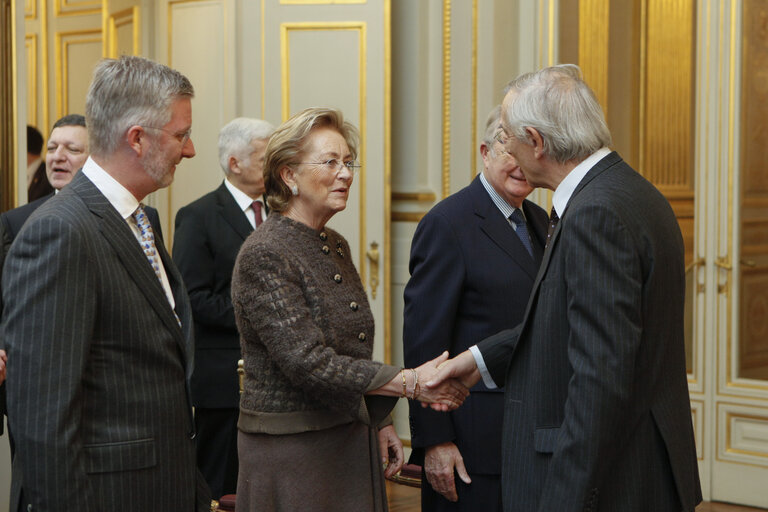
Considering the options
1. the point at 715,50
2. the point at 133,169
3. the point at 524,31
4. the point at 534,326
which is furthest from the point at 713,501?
the point at 133,169

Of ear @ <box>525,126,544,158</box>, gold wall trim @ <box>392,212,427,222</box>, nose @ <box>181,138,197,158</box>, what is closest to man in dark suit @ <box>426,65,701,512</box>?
ear @ <box>525,126,544,158</box>

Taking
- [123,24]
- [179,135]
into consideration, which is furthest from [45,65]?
[179,135]

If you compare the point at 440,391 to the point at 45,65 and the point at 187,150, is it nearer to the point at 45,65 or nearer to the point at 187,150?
the point at 187,150

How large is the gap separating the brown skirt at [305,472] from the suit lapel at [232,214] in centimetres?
156

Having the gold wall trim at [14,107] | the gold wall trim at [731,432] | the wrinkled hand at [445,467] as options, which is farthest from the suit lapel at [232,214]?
the gold wall trim at [731,432]

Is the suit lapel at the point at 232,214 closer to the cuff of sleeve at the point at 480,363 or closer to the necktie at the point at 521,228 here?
the necktie at the point at 521,228

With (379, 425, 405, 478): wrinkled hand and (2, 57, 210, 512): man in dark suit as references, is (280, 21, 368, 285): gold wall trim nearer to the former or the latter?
(379, 425, 405, 478): wrinkled hand

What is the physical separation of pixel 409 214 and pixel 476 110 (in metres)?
0.75

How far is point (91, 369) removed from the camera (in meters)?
1.83

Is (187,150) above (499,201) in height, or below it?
above

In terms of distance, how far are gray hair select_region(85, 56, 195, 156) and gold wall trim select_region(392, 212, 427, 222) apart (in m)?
3.78

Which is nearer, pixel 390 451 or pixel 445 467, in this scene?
pixel 445 467

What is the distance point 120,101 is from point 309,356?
0.69 metres

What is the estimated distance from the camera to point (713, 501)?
492 centimetres
